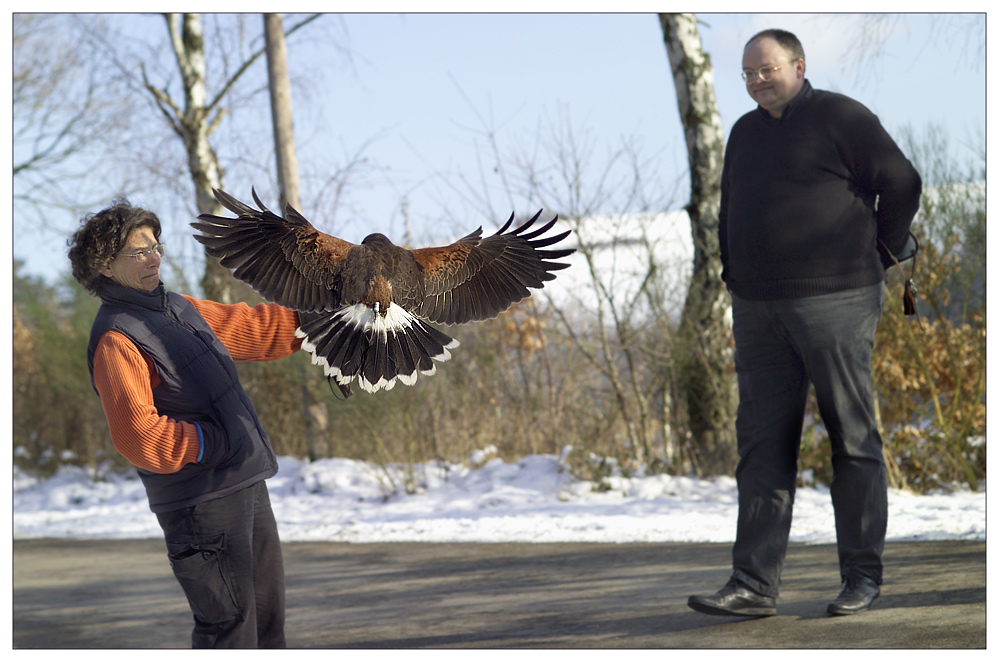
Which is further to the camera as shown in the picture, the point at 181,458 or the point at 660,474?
the point at 660,474

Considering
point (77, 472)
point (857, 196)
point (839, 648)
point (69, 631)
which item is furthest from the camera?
point (77, 472)

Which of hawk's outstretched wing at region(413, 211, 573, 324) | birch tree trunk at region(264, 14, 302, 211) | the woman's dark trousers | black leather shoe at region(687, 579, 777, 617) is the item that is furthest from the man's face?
birch tree trunk at region(264, 14, 302, 211)

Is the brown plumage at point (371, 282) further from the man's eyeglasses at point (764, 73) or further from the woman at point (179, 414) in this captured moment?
the man's eyeglasses at point (764, 73)

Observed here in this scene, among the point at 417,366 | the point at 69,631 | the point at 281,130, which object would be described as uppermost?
the point at 281,130

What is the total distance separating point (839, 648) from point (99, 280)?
258 centimetres

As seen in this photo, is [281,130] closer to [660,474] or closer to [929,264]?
[660,474]

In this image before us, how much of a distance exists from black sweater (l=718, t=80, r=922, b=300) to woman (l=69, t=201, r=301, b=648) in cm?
199

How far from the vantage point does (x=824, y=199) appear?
10.7ft

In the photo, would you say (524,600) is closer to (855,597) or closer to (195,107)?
(855,597)

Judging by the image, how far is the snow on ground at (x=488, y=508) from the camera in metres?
5.20

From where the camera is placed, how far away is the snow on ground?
5203mm

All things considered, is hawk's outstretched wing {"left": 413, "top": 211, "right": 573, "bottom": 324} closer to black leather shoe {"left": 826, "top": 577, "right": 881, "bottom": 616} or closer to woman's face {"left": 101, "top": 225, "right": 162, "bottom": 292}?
woman's face {"left": 101, "top": 225, "right": 162, "bottom": 292}
